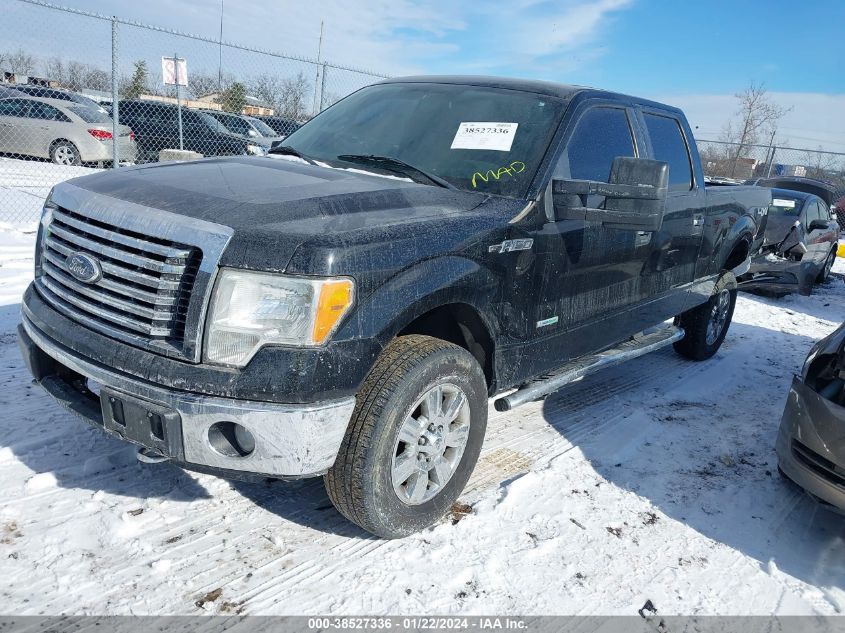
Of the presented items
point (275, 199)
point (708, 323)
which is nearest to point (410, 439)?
point (275, 199)

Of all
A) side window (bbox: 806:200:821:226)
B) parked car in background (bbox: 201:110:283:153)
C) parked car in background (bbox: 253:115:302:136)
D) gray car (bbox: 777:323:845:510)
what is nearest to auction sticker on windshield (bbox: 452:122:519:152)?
gray car (bbox: 777:323:845:510)

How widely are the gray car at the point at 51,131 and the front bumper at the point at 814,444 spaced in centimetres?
1224

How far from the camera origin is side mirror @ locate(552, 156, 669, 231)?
302cm

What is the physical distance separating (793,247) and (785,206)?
1260 millimetres

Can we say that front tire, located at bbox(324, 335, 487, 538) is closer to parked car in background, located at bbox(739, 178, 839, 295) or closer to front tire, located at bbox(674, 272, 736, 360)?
front tire, located at bbox(674, 272, 736, 360)

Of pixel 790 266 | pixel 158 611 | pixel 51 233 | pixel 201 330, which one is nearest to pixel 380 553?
pixel 158 611

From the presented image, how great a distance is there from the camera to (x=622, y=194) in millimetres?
3023

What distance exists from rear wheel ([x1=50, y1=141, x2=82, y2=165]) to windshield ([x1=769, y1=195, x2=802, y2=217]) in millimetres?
12627

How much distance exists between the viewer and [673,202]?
14.3 ft

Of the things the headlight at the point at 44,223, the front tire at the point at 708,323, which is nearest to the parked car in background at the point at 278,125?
the front tire at the point at 708,323

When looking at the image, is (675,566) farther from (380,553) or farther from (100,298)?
(100,298)

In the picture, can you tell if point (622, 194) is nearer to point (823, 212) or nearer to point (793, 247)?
point (793, 247)

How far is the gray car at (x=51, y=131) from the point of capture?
12406 millimetres

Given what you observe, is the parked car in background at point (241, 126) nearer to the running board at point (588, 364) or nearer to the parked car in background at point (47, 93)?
the parked car in background at point (47, 93)
